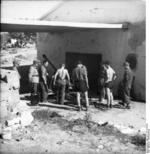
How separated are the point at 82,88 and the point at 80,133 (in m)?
2.35

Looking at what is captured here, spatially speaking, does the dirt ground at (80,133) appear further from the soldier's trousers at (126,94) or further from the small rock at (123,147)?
the soldier's trousers at (126,94)

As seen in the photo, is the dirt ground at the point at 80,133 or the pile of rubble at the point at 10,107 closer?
the dirt ground at the point at 80,133

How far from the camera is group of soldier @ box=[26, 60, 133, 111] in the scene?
901cm

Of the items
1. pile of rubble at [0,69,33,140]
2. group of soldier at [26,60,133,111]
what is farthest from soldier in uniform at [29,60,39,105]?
pile of rubble at [0,69,33,140]

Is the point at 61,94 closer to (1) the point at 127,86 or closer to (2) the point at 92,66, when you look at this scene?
(1) the point at 127,86

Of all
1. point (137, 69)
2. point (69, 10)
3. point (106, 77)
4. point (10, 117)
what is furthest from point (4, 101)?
point (69, 10)

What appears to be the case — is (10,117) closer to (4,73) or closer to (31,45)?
(4,73)

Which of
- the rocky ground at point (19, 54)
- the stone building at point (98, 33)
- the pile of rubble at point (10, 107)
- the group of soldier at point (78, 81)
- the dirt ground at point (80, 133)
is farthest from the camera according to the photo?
the rocky ground at point (19, 54)

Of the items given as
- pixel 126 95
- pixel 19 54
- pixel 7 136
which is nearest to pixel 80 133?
pixel 7 136

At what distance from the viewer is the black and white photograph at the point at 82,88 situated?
633 centimetres

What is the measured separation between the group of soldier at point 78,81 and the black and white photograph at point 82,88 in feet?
0.11

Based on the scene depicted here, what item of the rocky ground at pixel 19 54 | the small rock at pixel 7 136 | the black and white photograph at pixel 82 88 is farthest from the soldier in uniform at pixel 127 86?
the rocky ground at pixel 19 54

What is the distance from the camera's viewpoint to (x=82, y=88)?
8.95 m

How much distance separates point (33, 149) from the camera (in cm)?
586
